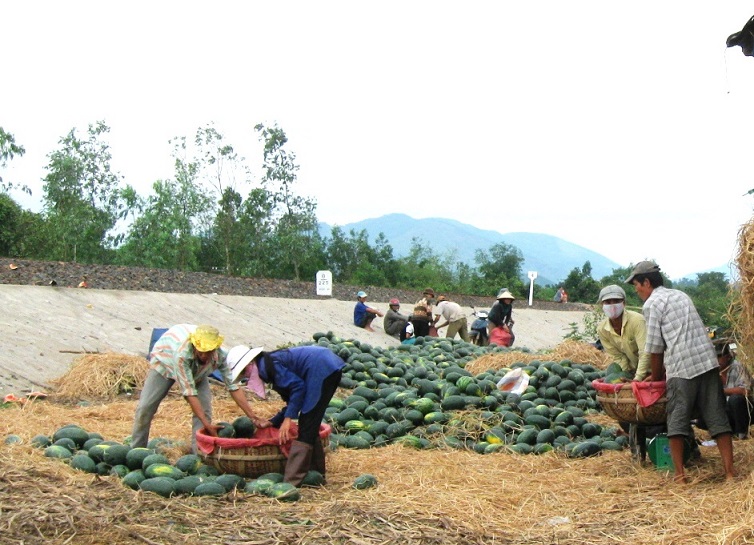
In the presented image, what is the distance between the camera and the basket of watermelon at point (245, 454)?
664 centimetres

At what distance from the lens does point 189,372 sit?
6.92 meters

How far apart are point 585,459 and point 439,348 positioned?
6.45 m

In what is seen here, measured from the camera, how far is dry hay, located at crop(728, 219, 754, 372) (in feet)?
19.7

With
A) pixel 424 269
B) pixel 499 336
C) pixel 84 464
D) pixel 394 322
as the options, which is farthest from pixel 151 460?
pixel 424 269

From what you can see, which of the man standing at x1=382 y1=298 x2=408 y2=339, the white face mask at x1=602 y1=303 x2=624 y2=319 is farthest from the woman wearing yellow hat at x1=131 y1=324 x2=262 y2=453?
the man standing at x1=382 y1=298 x2=408 y2=339

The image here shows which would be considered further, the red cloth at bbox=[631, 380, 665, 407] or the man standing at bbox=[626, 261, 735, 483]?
the red cloth at bbox=[631, 380, 665, 407]

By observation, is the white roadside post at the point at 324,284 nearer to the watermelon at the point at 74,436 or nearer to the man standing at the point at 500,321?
the man standing at the point at 500,321

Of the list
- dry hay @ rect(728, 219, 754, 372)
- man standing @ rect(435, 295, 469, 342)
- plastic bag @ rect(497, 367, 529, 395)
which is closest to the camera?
dry hay @ rect(728, 219, 754, 372)

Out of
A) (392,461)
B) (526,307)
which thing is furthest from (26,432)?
(526,307)

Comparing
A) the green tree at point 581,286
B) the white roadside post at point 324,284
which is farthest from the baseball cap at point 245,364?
the green tree at point 581,286

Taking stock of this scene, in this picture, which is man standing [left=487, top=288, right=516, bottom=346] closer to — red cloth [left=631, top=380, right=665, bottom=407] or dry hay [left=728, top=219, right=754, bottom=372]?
red cloth [left=631, top=380, right=665, bottom=407]

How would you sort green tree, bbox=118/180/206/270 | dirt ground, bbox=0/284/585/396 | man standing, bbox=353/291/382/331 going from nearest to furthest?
dirt ground, bbox=0/284/585/396 → man standing, bbox=353/291/382/331 → green tree, bbox=118/180/206/270

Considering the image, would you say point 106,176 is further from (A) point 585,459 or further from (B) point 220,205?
(A) point 585,459

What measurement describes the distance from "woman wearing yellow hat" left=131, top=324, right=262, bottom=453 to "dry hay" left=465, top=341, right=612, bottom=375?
5.84m
